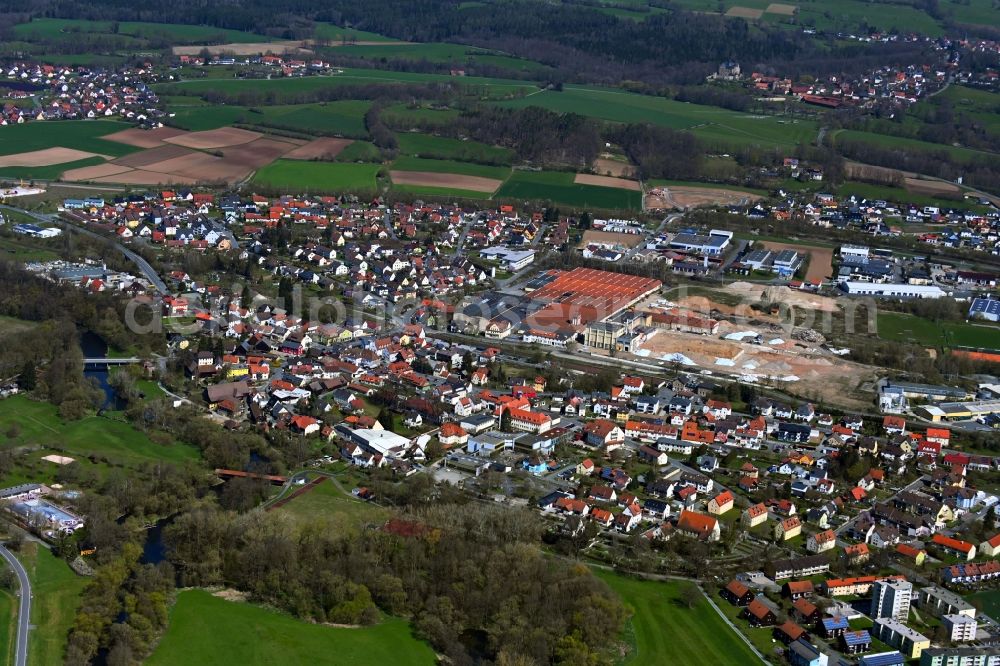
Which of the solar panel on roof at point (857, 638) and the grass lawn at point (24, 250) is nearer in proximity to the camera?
the solar panel on roof at point (857, 638)

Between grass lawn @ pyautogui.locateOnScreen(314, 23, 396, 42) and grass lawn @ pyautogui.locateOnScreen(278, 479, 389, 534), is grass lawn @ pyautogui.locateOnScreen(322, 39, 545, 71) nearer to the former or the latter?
grass lawn @ pyautogui.locateOnScreen(314, 23, 396, 42)

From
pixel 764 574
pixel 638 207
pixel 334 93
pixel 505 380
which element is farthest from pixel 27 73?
pixel 764 574

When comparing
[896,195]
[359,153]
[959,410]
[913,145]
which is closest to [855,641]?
[959,410]

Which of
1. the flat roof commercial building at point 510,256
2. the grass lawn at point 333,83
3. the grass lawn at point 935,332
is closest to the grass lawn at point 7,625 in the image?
the flat roof commercial building at point 510,256

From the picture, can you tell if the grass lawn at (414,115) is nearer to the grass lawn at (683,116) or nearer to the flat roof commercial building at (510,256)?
the grass lawn at (683,116)

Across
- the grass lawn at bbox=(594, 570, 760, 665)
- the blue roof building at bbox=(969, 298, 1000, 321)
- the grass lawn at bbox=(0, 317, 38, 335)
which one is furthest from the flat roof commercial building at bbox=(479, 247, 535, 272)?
the grass lawn at bbox=(594, 570, 760, 665)
